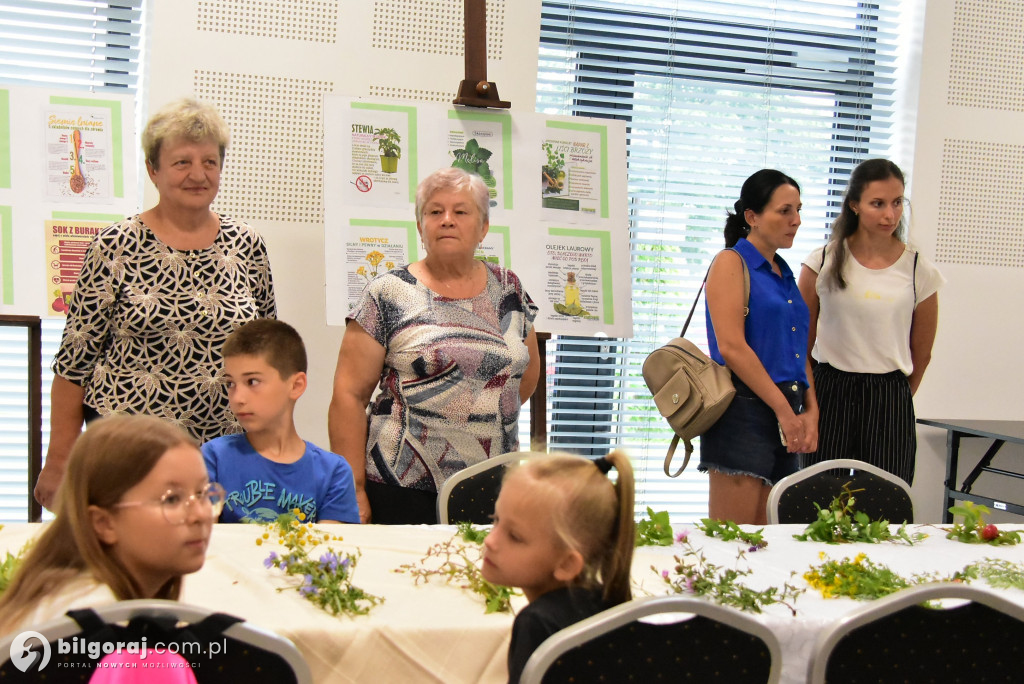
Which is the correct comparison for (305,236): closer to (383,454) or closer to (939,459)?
(383,454)

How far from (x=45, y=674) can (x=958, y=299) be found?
15.2 ft

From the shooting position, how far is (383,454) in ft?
9.05

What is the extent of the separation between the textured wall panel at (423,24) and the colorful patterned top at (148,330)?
1.77 meters

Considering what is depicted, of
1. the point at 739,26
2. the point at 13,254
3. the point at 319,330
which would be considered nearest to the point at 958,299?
the point at 739,26

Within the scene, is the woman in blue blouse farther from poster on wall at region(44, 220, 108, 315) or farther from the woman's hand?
poster on wall at region(44, 220, 108, 315)

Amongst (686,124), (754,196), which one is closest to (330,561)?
(754,196)

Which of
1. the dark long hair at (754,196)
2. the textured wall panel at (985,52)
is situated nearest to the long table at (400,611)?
the dark long hair at (754,196)

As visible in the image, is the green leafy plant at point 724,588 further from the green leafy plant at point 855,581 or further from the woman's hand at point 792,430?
the woman's hand at point 792,430

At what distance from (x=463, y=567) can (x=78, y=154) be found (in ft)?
7.94

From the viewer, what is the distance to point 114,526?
136cm

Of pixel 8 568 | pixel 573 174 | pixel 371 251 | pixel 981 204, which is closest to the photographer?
pixel 8 568

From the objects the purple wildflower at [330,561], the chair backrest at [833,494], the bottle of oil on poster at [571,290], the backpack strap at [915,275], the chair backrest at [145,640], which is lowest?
the chair backrest at [833,494]

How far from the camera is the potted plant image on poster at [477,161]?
3730 millimetres

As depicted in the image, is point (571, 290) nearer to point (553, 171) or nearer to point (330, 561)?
point (553, 171)
